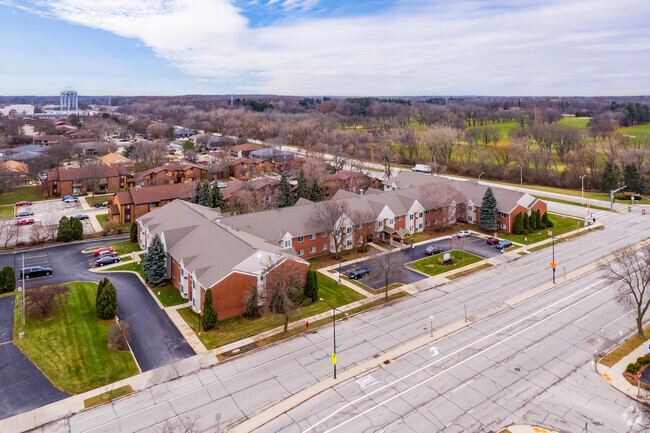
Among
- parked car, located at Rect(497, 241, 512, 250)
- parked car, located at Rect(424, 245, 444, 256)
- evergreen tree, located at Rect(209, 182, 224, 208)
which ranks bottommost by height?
parked car, located at Rect(424, 245, 444, 256)

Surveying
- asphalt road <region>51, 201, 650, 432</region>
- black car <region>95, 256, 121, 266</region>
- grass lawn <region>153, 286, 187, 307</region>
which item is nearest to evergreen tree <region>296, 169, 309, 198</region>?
black car <region>95, 256, 121, 266</region>

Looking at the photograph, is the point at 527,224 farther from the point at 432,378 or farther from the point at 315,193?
the point at 432,378

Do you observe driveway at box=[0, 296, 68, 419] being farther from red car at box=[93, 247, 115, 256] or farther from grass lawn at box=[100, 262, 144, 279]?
red car at box=[93, 247, 115, 256]

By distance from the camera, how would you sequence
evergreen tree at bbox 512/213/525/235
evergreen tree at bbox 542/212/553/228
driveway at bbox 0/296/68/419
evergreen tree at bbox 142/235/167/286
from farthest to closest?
evergreen tree at bbox 542/212/553/228
evergreen tree at bbox 512/213/525/235
evergreen tree at bbox 142/235/167/286
driveway at bbox 0/296/68/419

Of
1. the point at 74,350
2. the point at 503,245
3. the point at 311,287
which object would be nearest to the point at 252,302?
the point at 311,287

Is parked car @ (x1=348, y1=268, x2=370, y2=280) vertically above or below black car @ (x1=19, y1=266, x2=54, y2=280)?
above

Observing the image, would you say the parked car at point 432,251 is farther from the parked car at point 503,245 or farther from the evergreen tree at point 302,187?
the evergreen tree at point 302,187
